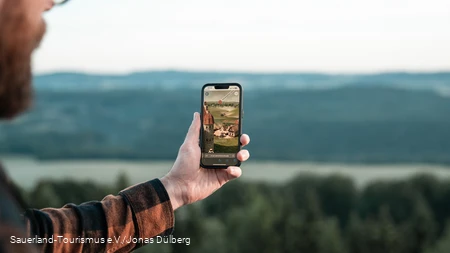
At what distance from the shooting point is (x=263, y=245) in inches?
1845

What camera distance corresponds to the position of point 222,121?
12.0 feet

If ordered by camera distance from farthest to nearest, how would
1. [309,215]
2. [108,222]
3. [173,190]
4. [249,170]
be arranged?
[249,170] → [309,215] → [173,190] → [108,222]

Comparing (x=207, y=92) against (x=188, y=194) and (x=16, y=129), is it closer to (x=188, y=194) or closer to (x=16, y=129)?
(x=188, y=194)

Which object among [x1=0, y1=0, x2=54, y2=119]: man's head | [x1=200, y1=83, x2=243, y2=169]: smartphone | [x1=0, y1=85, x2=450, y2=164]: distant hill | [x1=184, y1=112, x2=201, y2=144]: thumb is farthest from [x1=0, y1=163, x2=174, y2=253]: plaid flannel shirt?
[x1=0, y1=85, x2=450, y2=164]: distant hill

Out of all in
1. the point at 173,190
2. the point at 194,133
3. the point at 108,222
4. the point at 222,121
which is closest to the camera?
the point at 108,222

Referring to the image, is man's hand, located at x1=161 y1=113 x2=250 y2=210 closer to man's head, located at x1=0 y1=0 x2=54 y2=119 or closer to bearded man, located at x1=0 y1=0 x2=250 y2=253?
bearded man, located at x1=0 y1=0 x2=250 y2=253

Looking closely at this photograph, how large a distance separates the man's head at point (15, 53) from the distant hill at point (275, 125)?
57.4 meters

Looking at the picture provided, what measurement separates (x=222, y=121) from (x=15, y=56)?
1.88 meters

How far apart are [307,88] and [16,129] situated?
30246mm

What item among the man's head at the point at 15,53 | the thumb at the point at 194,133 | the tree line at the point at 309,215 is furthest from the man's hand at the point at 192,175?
the tree line at the point at 309,215

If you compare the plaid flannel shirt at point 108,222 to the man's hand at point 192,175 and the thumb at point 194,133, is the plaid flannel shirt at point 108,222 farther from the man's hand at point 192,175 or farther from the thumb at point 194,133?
the thumb at point 194,133

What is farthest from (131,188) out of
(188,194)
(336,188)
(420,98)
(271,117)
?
(420,98)

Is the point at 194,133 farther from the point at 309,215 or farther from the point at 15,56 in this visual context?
the point at 309,215

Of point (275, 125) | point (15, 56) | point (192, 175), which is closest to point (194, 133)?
point (192, 175)
